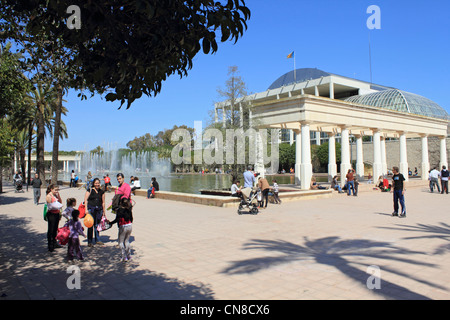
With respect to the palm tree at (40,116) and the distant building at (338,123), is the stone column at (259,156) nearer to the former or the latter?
the distant building at (338,123)

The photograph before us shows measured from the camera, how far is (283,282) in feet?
18.6

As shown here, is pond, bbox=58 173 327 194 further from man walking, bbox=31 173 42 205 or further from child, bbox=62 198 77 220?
child, bbox=62 198 77 220

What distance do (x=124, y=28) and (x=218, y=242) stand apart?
18.8 ft

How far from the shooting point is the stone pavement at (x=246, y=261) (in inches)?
208

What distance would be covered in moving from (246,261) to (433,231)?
6.23 meters

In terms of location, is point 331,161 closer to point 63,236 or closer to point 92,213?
point 92,213

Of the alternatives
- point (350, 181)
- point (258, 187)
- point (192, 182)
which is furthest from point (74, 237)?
point (192, 182)

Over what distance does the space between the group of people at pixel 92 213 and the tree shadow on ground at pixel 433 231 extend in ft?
21.9

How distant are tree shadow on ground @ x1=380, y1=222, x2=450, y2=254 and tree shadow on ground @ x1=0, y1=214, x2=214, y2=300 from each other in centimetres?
587
